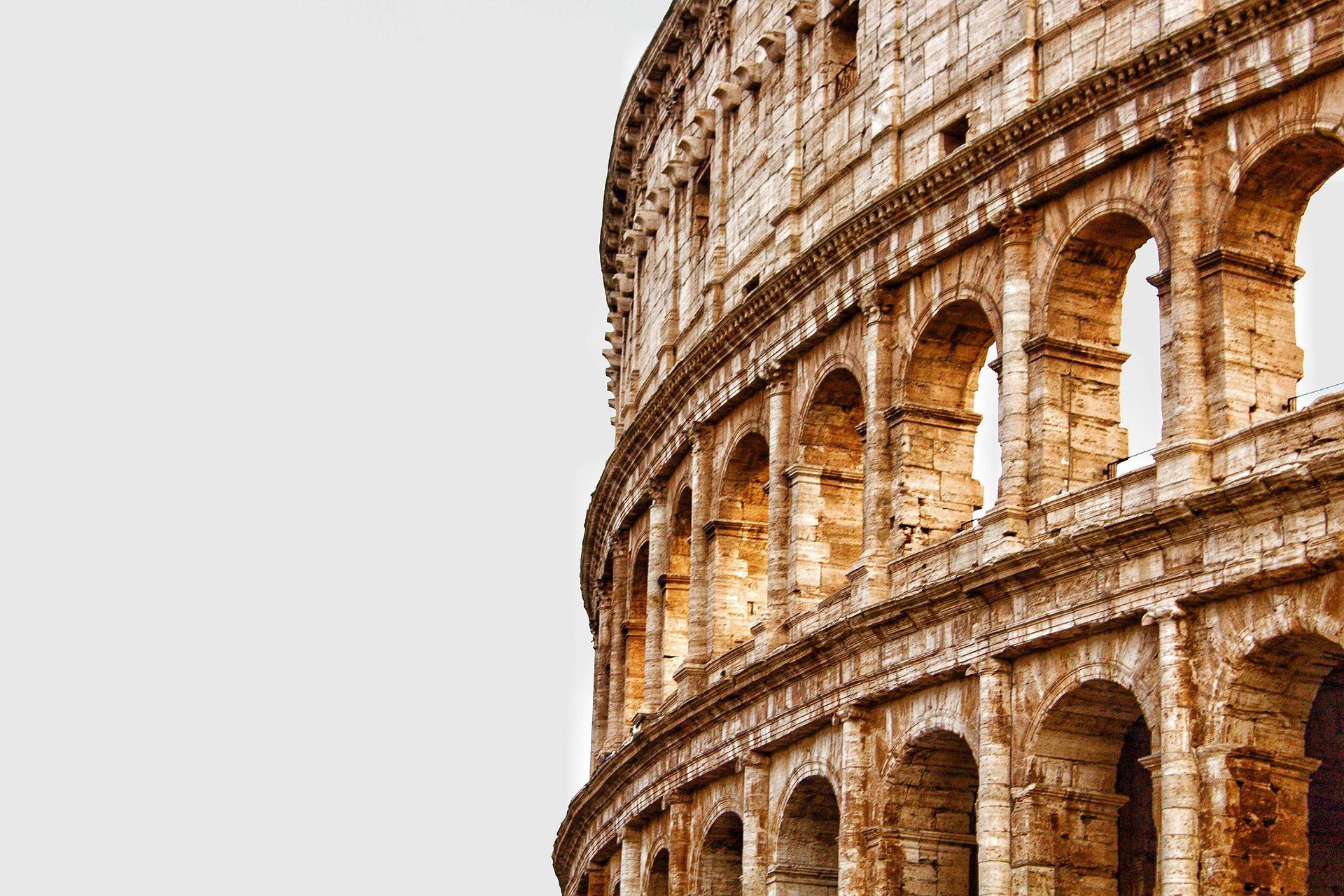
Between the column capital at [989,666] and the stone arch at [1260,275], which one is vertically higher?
the stone arch at [1260,275]

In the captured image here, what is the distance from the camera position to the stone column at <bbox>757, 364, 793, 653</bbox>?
30859 mm

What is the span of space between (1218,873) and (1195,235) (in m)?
6.22

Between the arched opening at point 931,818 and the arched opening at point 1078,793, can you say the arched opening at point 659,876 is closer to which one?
the arched opening at point 931,818

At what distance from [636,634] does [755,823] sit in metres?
9.10

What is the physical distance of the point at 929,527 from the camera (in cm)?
2859

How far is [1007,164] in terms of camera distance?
90.1ft

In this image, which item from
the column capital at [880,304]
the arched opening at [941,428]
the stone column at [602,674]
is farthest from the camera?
the stone column at [602,674]

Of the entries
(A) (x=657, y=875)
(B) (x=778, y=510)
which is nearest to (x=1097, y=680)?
(B) (x=778, y=510)

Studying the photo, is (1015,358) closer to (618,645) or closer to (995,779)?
(995,779)

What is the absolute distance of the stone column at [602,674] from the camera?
135 ft

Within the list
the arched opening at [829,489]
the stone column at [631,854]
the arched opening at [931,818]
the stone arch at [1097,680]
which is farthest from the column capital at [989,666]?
the stone column at [631,854]

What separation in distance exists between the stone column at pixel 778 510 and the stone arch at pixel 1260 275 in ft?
26.3

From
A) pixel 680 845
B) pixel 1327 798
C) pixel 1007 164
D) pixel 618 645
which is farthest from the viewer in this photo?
pixel 618 645

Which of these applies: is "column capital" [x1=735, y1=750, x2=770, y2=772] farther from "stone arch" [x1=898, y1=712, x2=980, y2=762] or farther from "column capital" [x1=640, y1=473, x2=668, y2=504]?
"column capital" [x1=640, y1=473, x2=668, y2=504]
